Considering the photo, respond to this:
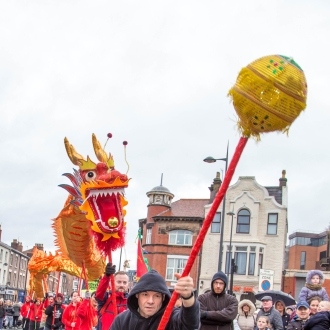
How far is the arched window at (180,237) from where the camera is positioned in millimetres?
40031

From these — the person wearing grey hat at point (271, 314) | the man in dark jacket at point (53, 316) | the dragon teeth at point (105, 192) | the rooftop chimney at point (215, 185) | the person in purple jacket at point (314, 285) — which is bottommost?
the man in dark jacket at point (53, 316)

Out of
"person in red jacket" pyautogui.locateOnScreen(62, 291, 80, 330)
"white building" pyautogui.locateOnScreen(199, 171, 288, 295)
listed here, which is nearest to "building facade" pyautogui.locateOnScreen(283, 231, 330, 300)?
"white building" pyautogui.locateOnScreen(199, 171, 288, 295)

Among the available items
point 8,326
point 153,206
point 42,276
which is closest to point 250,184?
point 153,206

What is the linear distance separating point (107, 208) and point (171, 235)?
1304 inches

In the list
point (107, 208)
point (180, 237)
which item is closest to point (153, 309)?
point (107, 208)

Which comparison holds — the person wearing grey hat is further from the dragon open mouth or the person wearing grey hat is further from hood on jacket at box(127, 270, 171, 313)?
hood on jacket at box(127, 270, 171, 313)

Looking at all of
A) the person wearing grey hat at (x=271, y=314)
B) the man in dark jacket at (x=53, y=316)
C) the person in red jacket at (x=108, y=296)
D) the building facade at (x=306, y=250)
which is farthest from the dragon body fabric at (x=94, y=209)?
the building facade at (x=306, y=250)

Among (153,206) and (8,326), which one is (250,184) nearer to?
(153,206)

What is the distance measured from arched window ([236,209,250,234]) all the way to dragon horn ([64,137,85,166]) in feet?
101

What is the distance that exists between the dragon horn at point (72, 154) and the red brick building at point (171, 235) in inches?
1199

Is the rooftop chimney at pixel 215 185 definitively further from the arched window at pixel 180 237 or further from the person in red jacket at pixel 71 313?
the person in red jacket at pixel 71 313

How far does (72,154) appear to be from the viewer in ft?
28.5

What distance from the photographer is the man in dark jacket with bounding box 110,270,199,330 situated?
334 cm

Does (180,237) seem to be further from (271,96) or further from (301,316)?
(271,96)
